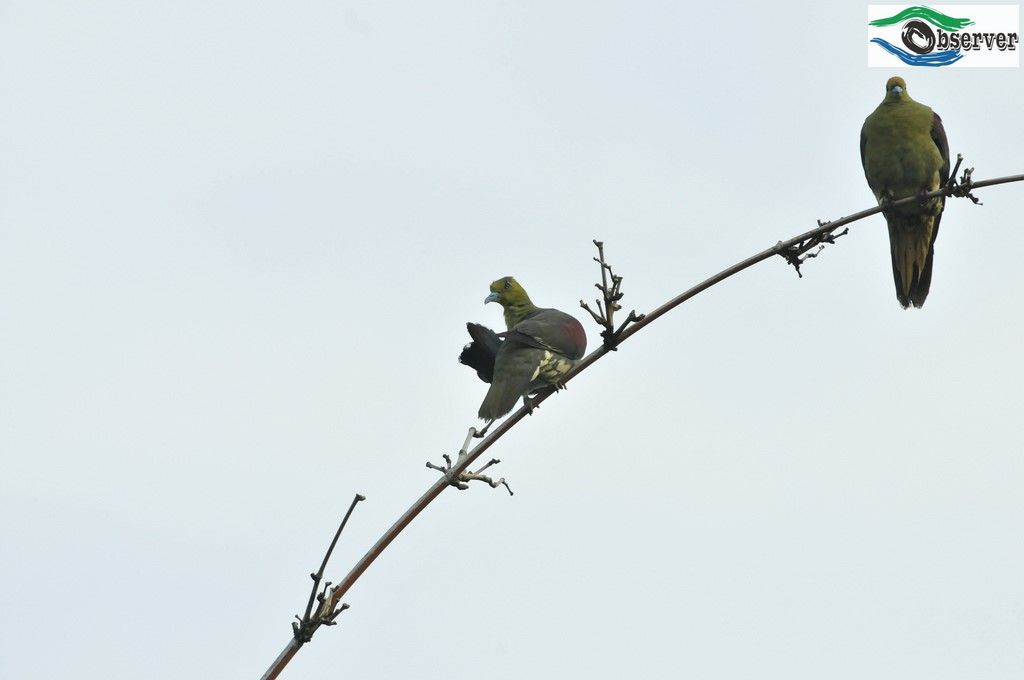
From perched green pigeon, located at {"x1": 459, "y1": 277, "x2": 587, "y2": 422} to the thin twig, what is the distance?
1754 mm

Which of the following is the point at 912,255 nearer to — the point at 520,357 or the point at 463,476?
the point at 520,357

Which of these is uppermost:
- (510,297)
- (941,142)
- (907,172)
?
(941,142)

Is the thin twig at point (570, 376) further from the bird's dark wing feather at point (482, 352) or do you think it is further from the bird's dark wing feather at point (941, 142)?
the bird's dark wing feather at point (941, 142)

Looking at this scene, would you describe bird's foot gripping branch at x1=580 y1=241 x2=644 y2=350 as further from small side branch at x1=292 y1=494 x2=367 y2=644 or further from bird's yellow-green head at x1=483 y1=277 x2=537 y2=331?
bird's yellow-green head at x1=483 y1=277 x2=537 y2=331

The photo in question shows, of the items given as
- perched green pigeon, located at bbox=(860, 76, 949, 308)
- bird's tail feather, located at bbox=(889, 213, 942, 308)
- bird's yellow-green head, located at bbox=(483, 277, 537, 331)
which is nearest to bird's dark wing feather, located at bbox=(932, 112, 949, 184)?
perched green pigeon, located at bbox=(860, 76, 949, 308)

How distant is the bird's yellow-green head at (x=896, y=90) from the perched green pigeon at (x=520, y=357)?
9.89ft

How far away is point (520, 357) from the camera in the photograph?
260 inches

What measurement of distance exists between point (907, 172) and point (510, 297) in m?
2.65

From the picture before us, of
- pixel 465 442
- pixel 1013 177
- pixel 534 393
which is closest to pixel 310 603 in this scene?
pixel 465 442

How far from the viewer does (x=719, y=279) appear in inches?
145

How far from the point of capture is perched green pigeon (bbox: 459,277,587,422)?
641 centimetres

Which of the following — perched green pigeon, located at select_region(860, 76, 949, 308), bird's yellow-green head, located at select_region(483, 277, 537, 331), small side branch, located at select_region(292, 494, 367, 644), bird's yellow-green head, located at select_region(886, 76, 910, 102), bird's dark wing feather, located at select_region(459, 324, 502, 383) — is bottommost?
small side branch, located at select_region(292, 494, 367, 644)

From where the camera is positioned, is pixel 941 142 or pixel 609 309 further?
pixel 941 142

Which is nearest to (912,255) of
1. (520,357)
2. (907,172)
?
(907,172)
